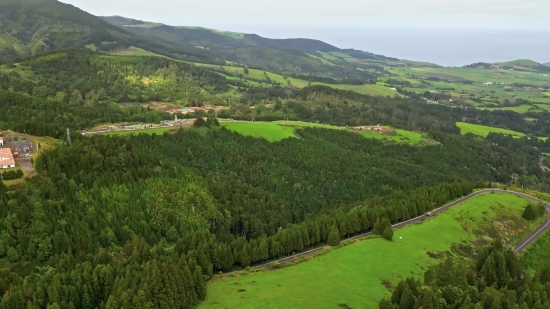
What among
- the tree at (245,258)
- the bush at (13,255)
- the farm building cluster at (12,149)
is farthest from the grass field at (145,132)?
the tree at (245,258)

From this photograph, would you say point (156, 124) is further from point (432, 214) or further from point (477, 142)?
point (477, 142)

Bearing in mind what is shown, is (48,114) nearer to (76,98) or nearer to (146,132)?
(146,132)

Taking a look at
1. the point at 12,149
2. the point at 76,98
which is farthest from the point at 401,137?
the point at 76,98

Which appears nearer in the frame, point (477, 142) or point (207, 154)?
point (207, 154)

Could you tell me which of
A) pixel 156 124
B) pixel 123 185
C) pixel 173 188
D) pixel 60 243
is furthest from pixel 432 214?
pixel 156 124

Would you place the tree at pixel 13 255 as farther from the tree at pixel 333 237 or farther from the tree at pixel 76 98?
the tree at pixel 76 98

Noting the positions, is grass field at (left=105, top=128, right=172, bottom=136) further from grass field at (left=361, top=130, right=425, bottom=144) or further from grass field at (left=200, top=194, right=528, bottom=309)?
grass field at (left=361, top=130, right=425, bottom=144)

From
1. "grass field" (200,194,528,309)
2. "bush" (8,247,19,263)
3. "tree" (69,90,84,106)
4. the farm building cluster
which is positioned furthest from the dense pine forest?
"tree" (69,90,84,106)
